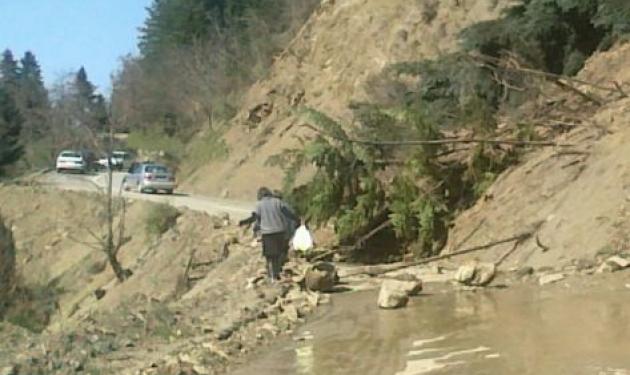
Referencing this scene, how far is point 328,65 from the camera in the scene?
4731 cm

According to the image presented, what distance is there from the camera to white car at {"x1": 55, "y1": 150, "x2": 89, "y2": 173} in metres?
71.6

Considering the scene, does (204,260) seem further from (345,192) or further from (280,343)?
(280,343)

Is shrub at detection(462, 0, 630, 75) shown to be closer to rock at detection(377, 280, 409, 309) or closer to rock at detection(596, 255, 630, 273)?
rock at detection(596, 255, 630, 273)

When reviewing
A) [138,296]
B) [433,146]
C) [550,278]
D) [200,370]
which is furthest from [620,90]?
[138,296]

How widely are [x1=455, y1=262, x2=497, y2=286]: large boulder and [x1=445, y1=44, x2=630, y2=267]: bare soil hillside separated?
0.92 meters

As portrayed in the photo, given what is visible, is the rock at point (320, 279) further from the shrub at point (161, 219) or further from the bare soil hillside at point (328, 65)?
the shrub at point (161, 219)

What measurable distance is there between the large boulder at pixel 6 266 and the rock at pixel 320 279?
27.5 meters

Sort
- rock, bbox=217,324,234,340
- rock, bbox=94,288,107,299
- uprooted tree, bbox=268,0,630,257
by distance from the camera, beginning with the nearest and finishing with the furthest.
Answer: rock, bbox=217,324,234,340 < uprooted tree, bbox=268,0,630,257 < rock, bbox=94,288,107,299

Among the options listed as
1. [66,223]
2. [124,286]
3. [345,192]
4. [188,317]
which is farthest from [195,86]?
[188,317]

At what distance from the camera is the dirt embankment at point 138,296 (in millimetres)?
12539

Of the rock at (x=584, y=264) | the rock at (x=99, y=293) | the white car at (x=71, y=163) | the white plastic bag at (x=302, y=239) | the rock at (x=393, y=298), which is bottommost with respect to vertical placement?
the rock at (x=99, y=293)

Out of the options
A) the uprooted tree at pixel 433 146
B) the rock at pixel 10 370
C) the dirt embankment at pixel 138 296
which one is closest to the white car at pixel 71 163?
the dirt embankment at pixel 138 296

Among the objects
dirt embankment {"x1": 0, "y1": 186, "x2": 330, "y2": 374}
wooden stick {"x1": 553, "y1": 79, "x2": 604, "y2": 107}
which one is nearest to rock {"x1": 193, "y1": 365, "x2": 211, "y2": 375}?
dirt embankment {"x1": 0, "y1": 186, "x2": 330, "y2": 374}

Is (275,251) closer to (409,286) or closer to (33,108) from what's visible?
(409,286)
